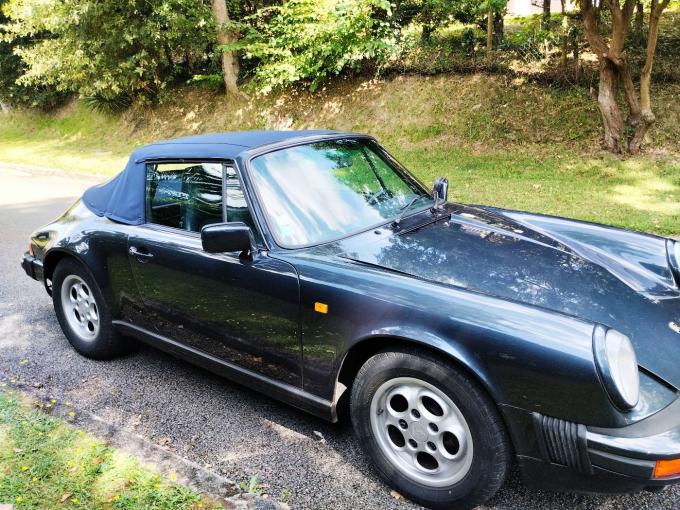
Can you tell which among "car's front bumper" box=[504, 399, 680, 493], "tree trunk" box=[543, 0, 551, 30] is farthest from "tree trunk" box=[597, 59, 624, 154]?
"car's front bumper" box=[504, 399, 680, 493]

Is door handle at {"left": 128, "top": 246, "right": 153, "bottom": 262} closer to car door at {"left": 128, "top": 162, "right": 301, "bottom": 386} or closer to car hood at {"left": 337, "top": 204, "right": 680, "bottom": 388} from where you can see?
car door at {"left": 128, "top": 162, "right": 301, "bottom": 386}

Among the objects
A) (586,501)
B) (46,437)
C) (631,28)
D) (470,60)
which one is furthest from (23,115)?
(586,501)

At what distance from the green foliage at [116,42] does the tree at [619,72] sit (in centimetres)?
985

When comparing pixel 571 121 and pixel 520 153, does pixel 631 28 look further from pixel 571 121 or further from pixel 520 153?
pixel 520 153

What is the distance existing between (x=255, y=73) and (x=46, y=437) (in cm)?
1452

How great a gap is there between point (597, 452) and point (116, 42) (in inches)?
667

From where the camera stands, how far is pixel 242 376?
10.0 ft

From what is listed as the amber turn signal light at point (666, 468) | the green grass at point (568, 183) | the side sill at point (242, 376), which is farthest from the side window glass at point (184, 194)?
the green grass at point (568, 183)

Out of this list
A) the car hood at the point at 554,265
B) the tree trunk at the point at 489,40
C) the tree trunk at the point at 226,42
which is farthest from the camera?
the tree trunk at the point at 226,42

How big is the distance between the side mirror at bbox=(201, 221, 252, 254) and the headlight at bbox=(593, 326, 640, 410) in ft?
5.28

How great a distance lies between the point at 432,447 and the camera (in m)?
2.40

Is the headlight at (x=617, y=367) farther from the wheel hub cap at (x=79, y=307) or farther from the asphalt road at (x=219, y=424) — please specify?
the wheel hub cap at (x=79, y=307)

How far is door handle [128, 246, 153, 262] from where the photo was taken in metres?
3.35

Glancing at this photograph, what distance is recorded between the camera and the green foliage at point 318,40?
13.0m
